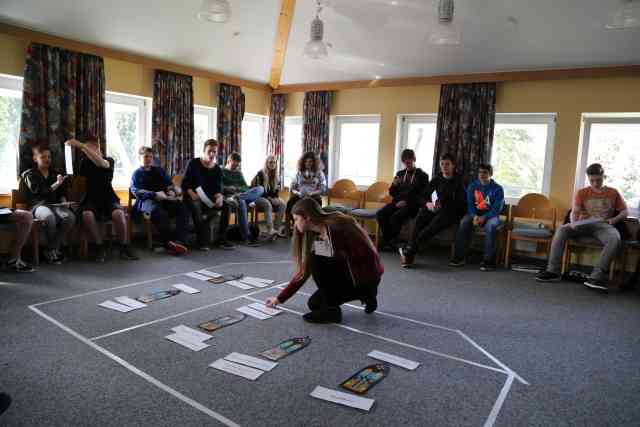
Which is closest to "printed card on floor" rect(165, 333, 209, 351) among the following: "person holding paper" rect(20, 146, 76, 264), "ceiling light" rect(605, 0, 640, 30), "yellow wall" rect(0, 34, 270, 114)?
"person holding paper" rect(20, 146, 76, 264)

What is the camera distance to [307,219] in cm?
324

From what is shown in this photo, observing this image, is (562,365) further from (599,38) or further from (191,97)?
(191,97)

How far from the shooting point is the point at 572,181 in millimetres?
6035

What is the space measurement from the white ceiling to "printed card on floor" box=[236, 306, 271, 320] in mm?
3708

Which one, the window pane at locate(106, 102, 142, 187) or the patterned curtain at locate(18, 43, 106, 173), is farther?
the window pane at locate(106, 102, 142, 187)

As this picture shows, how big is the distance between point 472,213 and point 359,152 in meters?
Answer: 2.63

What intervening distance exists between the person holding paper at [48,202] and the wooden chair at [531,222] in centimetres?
510

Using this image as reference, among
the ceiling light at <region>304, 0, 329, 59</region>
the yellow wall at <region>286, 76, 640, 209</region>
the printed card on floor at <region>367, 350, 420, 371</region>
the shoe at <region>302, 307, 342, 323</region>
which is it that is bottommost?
the printed card on floor at <region>367, 350, 420, 371</region>

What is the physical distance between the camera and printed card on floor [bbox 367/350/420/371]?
2773mm

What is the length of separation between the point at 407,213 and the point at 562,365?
3.60 m

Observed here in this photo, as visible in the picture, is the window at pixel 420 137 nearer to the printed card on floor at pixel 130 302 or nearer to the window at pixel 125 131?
the window at pixel 125 131

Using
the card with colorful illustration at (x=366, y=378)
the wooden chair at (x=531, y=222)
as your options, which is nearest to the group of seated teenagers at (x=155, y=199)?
the wooden chair at (x=531, y=222)

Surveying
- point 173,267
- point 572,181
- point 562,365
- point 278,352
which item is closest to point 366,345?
point 278,352

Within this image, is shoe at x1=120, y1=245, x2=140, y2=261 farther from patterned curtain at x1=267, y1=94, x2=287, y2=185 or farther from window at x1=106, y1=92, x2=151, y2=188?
patterned curtain at x1=267, y1=94, x2=287, y2=185
